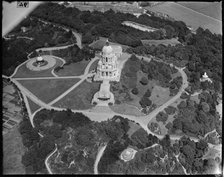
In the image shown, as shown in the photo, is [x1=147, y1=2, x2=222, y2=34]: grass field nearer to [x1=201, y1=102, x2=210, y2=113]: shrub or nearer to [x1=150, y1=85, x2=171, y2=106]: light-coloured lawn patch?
[x1=150, y1=85, x2=171, y2=106]: light-coloured lawn patch

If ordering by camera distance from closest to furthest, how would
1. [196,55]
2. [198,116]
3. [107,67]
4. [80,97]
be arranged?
1. [198,116]
2. [80,97]
3. [107,67]
4. [196,55]

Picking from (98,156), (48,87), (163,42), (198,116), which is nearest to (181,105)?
(198,116)

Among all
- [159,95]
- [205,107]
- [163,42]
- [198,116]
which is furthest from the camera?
[163,42]

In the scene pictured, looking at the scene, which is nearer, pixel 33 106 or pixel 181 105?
pixel 33 106

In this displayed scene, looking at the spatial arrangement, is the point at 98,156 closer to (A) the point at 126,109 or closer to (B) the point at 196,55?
(A) the point at 126,109

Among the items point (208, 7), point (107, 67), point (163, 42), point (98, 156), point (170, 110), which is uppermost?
point (208, 7)

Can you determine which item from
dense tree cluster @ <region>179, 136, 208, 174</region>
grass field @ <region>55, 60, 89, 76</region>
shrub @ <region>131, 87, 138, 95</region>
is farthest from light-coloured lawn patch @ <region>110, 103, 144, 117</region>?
grass field @ <region>55, 60, 89, 76</region>

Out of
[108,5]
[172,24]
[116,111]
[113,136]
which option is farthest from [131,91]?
[108,5]
